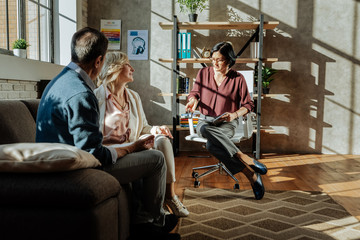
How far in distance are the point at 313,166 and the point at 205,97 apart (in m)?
1.73

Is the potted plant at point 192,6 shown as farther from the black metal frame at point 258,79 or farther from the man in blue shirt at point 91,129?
the man in blue shirt at point 91,129

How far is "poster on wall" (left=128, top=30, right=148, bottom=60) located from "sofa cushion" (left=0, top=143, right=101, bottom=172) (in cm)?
382

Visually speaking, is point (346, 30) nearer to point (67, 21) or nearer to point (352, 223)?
point (352, 223)

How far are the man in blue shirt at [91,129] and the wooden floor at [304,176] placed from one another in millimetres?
971

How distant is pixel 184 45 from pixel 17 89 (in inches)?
85.7

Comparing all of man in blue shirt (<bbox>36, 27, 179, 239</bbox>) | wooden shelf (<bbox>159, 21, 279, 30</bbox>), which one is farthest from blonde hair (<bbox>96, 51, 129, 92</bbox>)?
wooden shelf (<bbox>159, 21, 279, 30</bbox>)

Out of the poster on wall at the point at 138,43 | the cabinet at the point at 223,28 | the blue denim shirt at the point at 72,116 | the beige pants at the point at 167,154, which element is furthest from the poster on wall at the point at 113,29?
the blue denim shirt at the point at 72,116

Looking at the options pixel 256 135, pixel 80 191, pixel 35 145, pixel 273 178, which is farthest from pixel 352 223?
pixel 256 135

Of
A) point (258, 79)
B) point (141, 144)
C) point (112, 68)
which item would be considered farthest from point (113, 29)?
point (141, 144)

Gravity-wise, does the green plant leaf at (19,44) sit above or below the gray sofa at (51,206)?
above

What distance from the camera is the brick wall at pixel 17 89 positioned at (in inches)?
120

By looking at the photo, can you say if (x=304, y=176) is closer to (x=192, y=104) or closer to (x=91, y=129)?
(x=192, y=104)

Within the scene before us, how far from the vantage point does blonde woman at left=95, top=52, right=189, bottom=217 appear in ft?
6.57

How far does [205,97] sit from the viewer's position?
127 inches
